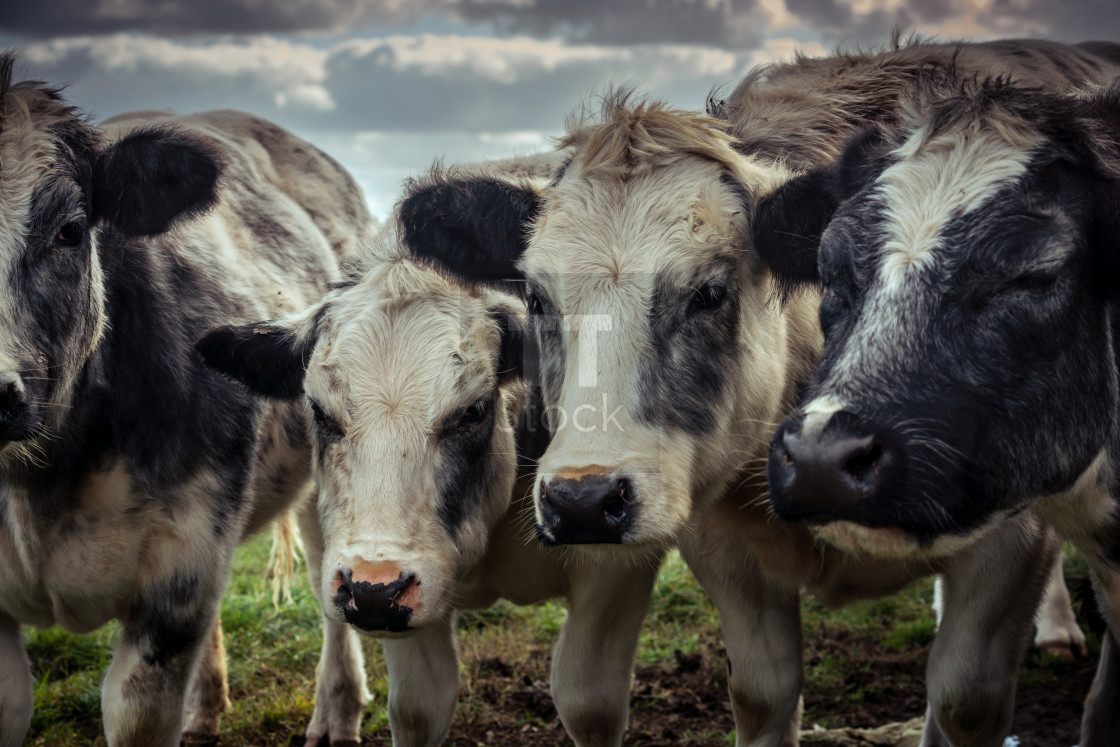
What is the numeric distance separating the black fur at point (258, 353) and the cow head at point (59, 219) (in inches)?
16.7

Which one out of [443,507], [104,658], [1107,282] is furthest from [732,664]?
[104,658]

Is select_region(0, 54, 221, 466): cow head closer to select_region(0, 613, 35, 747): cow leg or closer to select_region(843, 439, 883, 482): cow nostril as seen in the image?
select_region(0, 613, 35, 747): cow leg

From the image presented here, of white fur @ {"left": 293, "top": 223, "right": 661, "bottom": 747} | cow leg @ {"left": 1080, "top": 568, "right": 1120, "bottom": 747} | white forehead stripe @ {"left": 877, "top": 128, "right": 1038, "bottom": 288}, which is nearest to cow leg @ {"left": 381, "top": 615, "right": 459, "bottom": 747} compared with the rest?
white fur @ {"left": 293, "top": 223, "right": 661, "bottom": 747}

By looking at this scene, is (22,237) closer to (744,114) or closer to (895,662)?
(744,114)

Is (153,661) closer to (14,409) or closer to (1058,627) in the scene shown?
(14,409)

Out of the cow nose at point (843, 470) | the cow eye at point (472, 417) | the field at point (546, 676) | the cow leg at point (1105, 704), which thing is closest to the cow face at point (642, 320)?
the cow eye at point (472, 417)

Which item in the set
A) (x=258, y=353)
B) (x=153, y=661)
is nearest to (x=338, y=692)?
(x=153, y=661)

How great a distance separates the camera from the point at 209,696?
5426mm

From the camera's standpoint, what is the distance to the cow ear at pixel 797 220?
134 inches

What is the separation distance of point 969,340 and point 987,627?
145 cm

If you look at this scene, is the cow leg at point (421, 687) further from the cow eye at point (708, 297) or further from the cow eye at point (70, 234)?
the cow eye at point (70, 234)

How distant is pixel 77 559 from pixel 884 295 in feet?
9.92

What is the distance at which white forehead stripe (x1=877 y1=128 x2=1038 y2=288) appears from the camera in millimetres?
2791

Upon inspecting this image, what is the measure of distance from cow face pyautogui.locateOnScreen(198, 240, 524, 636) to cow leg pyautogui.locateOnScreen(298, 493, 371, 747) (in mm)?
1652
